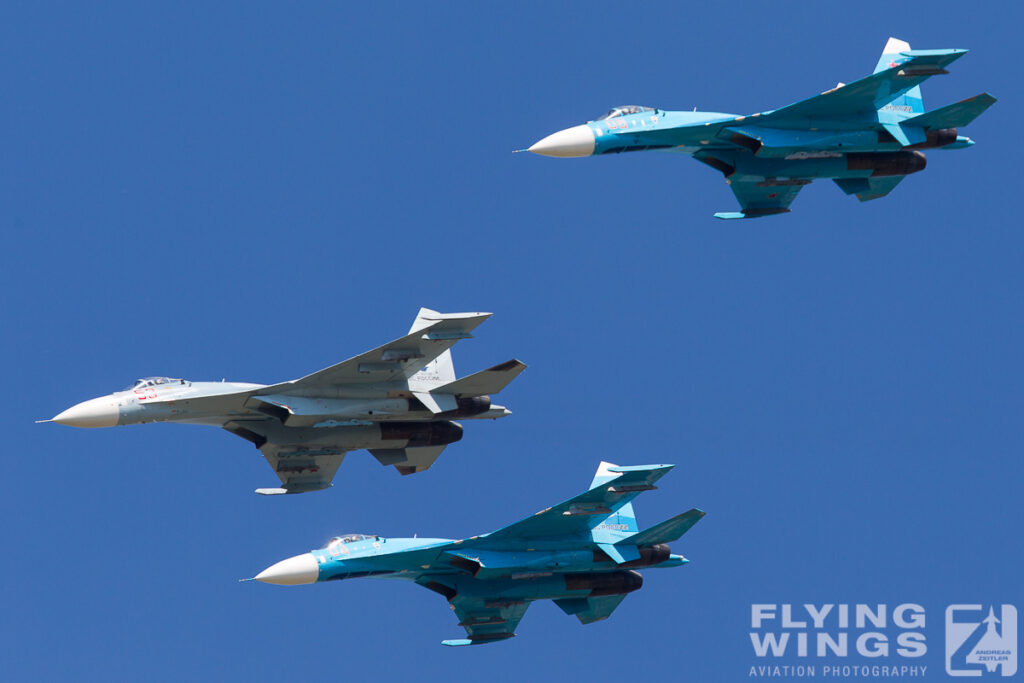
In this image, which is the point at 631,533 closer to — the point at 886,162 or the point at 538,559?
the point at 538,559

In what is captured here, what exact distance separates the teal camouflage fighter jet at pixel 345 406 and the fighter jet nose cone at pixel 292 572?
4.33m

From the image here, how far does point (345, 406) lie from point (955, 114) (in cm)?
1770

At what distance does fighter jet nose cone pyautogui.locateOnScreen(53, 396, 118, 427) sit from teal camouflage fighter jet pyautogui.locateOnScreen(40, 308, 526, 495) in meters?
0.02

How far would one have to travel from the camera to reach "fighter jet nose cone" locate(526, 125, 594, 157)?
204ft

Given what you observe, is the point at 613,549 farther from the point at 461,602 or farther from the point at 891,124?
the point at 891,124

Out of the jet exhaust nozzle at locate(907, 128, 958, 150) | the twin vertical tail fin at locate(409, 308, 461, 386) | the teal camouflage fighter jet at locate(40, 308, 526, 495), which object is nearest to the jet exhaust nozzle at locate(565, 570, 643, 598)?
the teal camouflage fighter jet at locate(40, 308, 526, 495)

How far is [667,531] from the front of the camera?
62938mm

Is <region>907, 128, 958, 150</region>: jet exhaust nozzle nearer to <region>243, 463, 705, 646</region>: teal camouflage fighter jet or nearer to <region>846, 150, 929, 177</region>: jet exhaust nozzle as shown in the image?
<region>846, 150, 929, 177</region>: jet exhaust nozzle

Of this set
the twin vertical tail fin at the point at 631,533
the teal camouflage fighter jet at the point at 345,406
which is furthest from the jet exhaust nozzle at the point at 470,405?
the twin vertical tail fin at the point at 631,533

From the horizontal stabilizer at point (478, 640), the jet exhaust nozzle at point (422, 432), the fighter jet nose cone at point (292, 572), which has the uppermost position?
the jet exhaust nozzle at point (422, 432)

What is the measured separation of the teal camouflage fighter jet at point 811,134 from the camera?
2500 inches

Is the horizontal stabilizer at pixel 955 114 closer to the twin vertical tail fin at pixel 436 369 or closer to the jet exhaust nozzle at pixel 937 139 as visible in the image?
the jet exhaust nozzle at pixel 937 139

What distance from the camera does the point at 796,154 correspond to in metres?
65.1

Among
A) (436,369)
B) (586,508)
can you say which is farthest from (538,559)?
(436,369)
